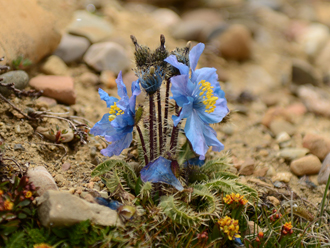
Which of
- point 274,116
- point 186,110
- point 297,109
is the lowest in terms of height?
point 297,109

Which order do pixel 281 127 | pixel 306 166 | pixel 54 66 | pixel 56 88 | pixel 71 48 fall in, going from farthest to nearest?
pixel 71 48 → pixel 281 127 → pixel 54 66 → pixel 56 88 → pixel 306 166

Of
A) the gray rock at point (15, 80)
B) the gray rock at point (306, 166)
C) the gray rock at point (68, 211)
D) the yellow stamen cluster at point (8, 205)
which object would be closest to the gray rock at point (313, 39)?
the gray rock at point (306, 166)

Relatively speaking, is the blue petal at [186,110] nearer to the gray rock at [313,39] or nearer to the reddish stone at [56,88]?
the reddish stone at [56,88]

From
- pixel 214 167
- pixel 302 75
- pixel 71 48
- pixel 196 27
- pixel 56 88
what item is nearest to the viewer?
pixel 214 167

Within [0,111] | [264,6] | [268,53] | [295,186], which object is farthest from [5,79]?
[264,6]

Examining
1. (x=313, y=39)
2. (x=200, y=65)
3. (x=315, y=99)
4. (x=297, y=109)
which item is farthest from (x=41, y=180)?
(x=313, y=39)

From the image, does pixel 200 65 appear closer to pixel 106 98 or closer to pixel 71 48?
pixel 71 48
